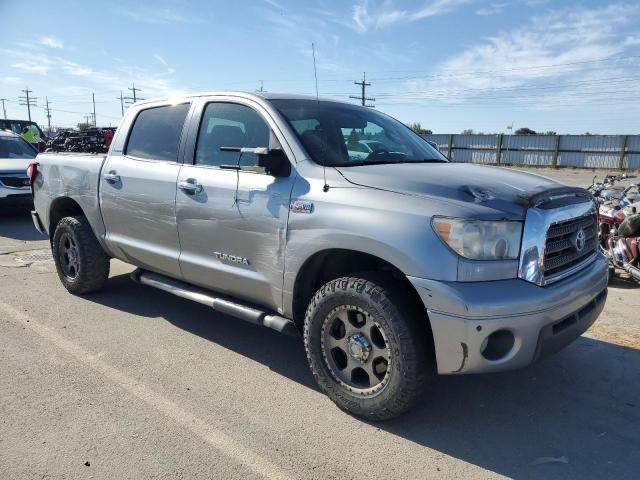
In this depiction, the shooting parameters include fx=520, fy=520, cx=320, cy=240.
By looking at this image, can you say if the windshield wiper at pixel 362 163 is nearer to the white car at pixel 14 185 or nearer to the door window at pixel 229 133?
the door window at pixel 229 133

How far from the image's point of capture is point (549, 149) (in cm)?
3375

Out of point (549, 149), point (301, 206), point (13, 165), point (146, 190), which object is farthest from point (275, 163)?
point (549, 149)

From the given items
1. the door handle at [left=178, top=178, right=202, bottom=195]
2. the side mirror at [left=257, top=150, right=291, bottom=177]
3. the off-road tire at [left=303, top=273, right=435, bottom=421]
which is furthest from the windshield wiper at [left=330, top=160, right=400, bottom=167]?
the door handle at [left=178, top=178, right=202, bottom=195]


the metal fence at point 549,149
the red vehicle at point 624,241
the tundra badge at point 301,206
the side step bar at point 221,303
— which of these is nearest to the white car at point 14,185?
the side step bar at point 221,303

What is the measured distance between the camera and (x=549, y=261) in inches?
113

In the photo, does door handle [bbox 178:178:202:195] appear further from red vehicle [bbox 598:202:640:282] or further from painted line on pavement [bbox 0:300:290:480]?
red vehicle [bbox 598:202:640:282]

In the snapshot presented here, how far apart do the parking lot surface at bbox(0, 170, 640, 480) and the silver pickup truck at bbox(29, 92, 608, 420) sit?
34 cm

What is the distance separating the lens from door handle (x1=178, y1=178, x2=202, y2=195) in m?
3.83

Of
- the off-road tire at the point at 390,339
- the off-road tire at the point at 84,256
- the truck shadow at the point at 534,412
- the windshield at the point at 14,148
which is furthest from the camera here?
the windshield at the point at 14,148

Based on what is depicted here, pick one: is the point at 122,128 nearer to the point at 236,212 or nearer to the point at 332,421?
the point at 236,212

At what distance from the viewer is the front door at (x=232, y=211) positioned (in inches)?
134

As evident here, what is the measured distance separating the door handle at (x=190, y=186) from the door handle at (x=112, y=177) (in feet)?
3.21

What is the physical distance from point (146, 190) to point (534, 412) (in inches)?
130

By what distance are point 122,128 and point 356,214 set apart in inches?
115
